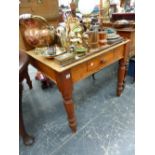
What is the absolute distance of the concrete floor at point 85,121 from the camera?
1.34 metres

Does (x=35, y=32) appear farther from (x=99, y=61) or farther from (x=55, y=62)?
(x=99, y=61)

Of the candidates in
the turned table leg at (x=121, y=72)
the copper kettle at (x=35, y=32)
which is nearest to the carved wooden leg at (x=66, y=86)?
the copper kettle at (x=35, y=32)

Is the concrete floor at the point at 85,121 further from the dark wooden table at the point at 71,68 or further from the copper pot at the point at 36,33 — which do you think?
the copper pot at the point at 36,33

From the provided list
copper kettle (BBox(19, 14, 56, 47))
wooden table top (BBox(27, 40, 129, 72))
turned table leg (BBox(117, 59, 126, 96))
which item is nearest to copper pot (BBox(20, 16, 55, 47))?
copper kettle (BBox(19, 14, 56, 47))

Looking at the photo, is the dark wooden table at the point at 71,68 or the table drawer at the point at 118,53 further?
the table drawer at the point at 118,53

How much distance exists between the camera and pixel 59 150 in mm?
1333

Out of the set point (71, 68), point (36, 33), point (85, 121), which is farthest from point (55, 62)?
point (85, 121)

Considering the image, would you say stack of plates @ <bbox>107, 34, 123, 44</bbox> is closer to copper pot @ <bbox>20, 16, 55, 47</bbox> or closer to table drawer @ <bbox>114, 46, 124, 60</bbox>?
table drawer @ <bbox>114, 46, 124, 60</bbox>

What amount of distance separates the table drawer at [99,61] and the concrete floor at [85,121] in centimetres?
54

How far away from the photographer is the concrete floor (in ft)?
4.40

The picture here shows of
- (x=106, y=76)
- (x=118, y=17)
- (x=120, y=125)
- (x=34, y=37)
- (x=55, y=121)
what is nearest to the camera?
(x=34, y=37)
